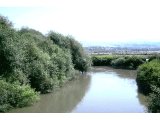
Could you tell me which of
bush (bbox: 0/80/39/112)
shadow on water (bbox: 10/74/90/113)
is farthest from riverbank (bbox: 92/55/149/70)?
bush (bbox: 0/80/39/112)

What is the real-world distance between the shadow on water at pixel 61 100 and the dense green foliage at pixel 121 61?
11.4 m

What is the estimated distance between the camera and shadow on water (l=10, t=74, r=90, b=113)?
12.1 m

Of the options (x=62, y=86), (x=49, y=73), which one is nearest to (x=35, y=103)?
(x=49, y=73)

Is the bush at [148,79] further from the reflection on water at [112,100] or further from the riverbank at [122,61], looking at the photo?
the riverbank at [122,61]

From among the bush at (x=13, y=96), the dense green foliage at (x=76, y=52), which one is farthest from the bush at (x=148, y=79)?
the dense green foliage at (x=76, y=52)

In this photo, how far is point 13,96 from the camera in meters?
11.6

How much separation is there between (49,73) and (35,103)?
12.6 feet

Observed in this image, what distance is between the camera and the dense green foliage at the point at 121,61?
30.5 meters

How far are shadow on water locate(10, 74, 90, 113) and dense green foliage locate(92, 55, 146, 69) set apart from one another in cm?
1139

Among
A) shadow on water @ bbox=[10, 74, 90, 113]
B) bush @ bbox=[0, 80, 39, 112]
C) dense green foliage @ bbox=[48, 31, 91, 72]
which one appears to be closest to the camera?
bush @ bbox=[0, 80, 39, 112]

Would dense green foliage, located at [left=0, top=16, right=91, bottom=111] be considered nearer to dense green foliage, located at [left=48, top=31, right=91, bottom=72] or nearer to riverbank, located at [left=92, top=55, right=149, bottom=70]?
dense green foliage, located at [left=48, top=31, right=91, bottom=72]

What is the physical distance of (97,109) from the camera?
12227mm

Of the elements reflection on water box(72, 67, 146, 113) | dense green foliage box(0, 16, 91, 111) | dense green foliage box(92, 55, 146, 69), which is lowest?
reflection on water box(72, 67, 146, 113)
